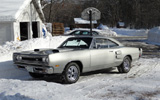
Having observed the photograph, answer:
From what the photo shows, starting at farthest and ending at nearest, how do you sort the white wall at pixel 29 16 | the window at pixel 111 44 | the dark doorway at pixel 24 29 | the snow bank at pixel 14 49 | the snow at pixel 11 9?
the dark doorway at pixel 24 29, the white wall at pixel 29 16, the snow at pixel 11 9, the window at pixel 111 44, the snow bank at pixel 14 49

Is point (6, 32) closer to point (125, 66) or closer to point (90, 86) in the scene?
point (125, 66)

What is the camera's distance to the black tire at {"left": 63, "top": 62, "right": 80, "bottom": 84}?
7.32 m

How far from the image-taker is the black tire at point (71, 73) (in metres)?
7.32

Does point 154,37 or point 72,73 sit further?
point 154,37

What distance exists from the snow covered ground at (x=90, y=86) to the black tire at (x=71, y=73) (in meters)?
0.17

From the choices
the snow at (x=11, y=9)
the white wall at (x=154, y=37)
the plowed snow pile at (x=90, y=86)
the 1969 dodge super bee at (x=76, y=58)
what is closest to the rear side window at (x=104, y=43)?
the 1969 dodge super bee at (x=76, y=58)

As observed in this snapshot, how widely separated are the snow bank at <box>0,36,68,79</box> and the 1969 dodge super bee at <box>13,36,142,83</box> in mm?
1011

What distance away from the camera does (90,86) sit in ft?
23.4

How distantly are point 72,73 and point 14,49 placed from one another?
5.82 m

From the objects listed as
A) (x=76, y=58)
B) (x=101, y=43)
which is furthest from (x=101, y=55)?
(x=76, y=58)

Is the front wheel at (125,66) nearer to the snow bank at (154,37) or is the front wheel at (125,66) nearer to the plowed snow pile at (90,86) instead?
the plowed snow pile at (90,86)

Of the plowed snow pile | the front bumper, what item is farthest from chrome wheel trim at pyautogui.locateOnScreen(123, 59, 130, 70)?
the front bumper

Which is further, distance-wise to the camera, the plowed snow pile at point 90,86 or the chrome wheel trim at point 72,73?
the chrome wheel trim at point 72,73

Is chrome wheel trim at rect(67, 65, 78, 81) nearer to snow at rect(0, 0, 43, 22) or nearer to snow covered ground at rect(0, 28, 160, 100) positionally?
snow covered ground at rect(0, 28, 160, 100)
